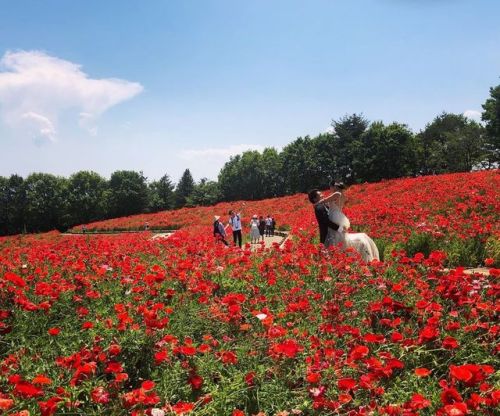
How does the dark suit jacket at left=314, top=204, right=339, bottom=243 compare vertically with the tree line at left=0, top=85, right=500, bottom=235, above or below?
below

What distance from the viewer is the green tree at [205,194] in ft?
218

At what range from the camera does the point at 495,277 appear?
14.3 ft

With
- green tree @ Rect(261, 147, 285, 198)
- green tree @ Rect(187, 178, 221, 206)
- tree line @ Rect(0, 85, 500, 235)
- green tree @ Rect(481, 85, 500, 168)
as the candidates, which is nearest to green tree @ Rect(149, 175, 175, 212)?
tree line @ Rect(0, 85, 500, 235)

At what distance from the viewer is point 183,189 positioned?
75.2 metres

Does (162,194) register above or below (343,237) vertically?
above

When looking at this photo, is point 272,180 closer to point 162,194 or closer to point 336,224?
point 162,194

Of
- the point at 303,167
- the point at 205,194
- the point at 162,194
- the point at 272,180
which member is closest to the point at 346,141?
the point at 303,167

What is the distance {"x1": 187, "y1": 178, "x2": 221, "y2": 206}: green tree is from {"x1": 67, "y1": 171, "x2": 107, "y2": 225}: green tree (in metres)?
13.9

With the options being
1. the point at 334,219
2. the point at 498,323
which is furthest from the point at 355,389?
the point at 334,219

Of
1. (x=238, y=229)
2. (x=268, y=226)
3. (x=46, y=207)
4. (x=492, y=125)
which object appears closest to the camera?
(x=238, y=229)

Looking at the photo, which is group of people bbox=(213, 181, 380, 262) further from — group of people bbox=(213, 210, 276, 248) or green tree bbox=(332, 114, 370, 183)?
green tree bbox=(332, 114, 370, 183)

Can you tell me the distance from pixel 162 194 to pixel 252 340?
2886 inches

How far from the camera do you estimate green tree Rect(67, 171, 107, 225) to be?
63344mm

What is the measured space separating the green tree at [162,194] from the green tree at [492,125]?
48225 mm
